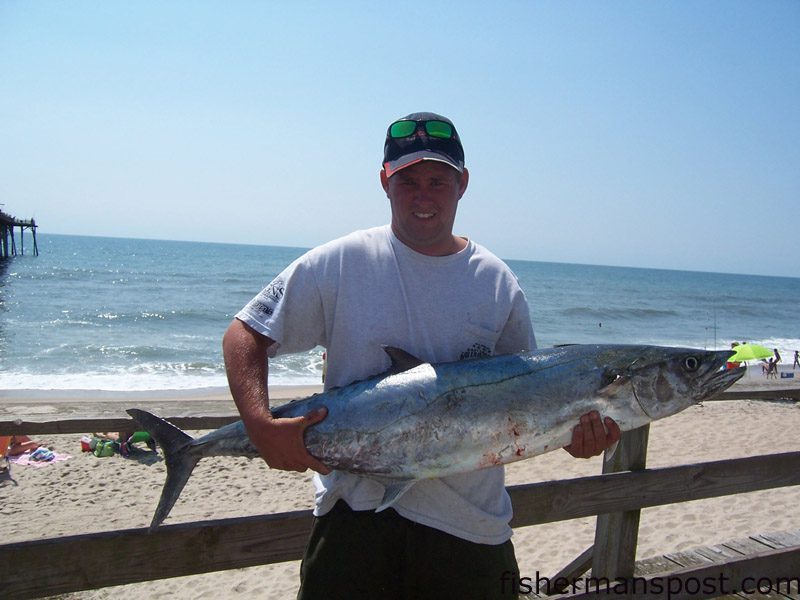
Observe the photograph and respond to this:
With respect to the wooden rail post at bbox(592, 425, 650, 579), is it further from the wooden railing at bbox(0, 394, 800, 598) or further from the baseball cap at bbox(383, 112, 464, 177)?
the baseball cap at bbox(383, 112, 464, 177)

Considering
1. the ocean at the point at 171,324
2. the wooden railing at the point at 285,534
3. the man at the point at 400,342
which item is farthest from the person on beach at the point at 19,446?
the man at the point at 400,342

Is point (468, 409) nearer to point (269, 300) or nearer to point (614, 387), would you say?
point (614, 387)

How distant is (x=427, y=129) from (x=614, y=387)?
3.88ft

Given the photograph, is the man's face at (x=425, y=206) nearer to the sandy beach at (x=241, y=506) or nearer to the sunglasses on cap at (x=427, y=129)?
A: the sunglasses on cap at (x=427, y=129)

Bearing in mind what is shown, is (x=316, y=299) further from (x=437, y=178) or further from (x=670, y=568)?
(x=670, y=568)

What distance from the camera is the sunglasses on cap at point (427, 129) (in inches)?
90.4

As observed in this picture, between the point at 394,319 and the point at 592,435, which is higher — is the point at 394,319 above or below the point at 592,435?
above

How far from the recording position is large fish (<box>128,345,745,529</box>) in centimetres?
205

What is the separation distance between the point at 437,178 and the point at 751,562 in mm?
2422

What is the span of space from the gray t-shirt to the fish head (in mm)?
536

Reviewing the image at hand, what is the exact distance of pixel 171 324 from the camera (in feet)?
93.7

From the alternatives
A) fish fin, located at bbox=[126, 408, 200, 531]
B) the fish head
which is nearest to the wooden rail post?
the fish head

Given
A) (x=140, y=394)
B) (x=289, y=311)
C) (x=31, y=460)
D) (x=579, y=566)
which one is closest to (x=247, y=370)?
(x=289, y=311)

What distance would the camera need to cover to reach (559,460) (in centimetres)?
969
